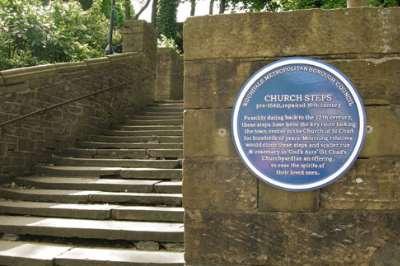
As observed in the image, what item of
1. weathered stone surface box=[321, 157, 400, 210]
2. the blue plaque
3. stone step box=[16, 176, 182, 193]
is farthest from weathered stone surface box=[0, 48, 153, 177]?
weathered stone surface box=[321, 157, 400, 210]

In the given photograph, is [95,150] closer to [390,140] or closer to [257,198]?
[257,198]

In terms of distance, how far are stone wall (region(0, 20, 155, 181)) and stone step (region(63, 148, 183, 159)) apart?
1.13ft

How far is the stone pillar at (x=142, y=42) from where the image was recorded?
11648 millimetres

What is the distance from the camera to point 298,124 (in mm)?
3262

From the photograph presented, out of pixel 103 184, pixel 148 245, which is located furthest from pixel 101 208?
pixel 148 245

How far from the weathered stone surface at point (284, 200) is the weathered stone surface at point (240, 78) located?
631 mm

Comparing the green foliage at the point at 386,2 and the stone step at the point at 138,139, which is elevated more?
the green foliage at the point at 386,2

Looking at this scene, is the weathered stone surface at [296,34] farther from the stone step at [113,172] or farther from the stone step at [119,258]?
the stone step at [113,172]

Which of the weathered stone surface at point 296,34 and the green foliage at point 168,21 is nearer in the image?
the weathered stone surface at point 296,34

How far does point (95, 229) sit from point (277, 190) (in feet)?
8.16

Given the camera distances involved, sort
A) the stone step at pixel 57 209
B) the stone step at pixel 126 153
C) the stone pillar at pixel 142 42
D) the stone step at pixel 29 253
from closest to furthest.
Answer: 1. the stone step at pixel 29 253
2. the stone step at pixel 57 209
3. the stone step at pixel 126 153
4. the stone pillar at pixel 142 42

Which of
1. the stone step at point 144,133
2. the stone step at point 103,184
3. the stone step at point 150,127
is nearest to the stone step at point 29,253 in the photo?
the stone step at point 103,184

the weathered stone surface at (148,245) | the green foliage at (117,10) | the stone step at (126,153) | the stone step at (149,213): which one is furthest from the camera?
the green foliage at (117,10)

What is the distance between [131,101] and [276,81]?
815cm
